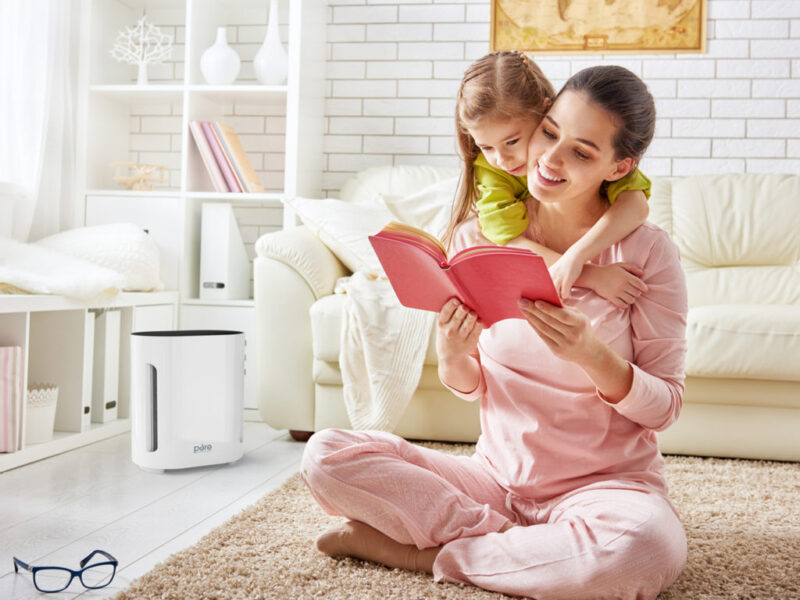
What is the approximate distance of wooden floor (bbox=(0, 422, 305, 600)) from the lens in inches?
57.5

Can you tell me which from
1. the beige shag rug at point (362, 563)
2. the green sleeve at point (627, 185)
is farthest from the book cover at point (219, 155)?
the green sleeve at point (627, 185)

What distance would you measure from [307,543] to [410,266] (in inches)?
24.7

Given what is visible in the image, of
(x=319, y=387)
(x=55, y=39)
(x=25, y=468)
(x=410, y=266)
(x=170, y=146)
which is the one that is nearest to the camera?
(x=410, y=266)

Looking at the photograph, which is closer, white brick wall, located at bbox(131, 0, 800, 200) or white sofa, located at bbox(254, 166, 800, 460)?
white sofa, located at bbox(254, 166, 800, 460)

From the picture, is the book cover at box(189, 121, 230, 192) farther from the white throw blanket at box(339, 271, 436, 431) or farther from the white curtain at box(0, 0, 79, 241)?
the white throw blanket at box(339, 271, 436, 431)

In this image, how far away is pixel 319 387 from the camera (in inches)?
99.7

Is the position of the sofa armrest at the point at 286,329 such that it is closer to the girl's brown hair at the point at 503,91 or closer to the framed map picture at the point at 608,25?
the girl's brown hair at the point at 503,91

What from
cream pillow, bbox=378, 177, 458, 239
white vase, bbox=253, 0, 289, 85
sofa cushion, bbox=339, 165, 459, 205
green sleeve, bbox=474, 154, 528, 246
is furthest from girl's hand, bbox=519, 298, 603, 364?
white vase, bbox=253, 0, 289, 85

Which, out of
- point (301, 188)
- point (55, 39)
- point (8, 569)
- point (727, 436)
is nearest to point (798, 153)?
point (727, 436)

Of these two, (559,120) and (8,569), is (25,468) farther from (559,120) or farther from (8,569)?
(559,120)

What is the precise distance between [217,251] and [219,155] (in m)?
0.37

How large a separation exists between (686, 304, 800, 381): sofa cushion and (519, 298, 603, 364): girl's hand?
1253 millimetres

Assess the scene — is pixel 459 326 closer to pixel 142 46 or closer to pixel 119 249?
pixel 119 249

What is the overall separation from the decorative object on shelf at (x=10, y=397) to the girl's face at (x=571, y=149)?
154 cm
